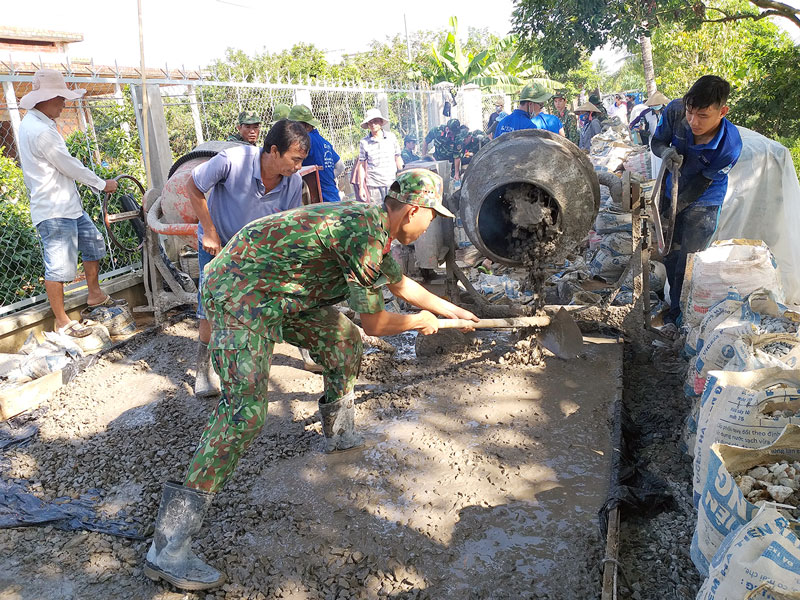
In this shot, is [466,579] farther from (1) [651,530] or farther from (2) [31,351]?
(2) [31,351]

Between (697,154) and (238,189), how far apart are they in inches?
116

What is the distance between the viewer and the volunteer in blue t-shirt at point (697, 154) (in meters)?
3.93

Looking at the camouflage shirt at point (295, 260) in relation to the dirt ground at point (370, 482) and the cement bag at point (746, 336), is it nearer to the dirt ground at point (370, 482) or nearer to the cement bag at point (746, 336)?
the dirt ground at point (370, 482)

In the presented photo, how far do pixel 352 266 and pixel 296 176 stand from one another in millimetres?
1602

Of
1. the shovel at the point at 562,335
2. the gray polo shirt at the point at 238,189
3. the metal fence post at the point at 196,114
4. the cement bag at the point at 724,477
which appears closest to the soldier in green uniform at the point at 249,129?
the metal fence post at the point at 196,114

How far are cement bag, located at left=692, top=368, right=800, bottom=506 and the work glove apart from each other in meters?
2.21

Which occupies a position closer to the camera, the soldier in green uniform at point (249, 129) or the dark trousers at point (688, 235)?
the dark trousers at point (688, 235)

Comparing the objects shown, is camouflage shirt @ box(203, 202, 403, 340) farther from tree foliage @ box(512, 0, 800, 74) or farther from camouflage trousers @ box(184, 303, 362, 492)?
tree foliage @ box(512, 0, 800, 74)

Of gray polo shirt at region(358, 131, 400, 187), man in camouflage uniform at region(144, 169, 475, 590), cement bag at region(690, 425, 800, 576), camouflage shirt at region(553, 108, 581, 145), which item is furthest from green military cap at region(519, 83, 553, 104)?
camouflage shirt at region(553, 108, 581, 145)

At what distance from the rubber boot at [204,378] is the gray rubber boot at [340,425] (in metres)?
1.18

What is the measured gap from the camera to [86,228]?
5.21 metres

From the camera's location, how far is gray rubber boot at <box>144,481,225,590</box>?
2441mm

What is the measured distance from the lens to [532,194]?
13.9 ft

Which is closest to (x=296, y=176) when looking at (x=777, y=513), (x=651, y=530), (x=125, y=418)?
(x=125, y=418)
